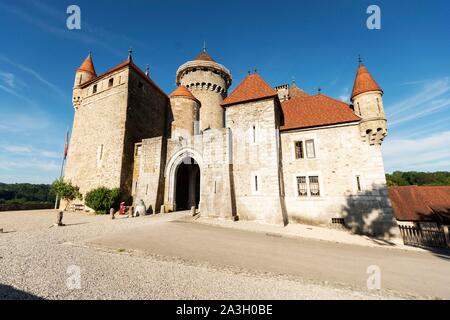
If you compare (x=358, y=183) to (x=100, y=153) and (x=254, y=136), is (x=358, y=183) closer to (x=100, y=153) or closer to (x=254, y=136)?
(x=254, y=136)

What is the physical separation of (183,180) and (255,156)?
9.84 meters

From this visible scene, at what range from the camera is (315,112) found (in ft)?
50.8

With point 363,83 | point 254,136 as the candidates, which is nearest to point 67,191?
point 254,136

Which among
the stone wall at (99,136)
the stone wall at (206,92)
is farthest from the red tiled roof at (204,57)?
the stone wall at (99,136)

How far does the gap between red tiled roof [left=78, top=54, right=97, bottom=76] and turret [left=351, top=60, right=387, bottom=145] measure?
28.8 meters

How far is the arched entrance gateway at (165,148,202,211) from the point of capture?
642 inches

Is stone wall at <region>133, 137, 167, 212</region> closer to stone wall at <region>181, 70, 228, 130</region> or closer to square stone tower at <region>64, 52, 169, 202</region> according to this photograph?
square stone tower at <region>64, 52, 169, 202</region>

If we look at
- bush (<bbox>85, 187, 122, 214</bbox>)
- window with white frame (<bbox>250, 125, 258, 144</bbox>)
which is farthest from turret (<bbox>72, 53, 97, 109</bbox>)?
window with white frame (<bbox>250, 125, 258, 144</bbox>)

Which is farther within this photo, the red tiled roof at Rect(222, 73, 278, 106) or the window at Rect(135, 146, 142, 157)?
the window at Rect(135, 146, 142, 157)

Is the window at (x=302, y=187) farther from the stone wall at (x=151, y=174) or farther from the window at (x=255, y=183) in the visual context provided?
the stone wall at (x=151, y=174)

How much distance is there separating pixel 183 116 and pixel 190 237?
16859 millimetres

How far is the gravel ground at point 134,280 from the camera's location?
392 cm
